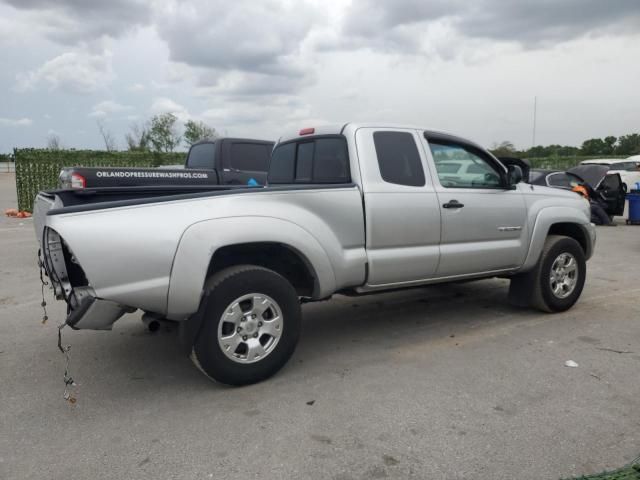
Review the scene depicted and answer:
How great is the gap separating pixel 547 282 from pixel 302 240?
9.68ft

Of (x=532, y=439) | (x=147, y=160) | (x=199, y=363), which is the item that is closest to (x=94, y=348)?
Result: (x=199, y=363)

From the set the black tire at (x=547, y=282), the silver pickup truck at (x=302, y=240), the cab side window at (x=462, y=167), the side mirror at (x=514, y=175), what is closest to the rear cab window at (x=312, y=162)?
the silver pickup truck at (x=302, y=240)

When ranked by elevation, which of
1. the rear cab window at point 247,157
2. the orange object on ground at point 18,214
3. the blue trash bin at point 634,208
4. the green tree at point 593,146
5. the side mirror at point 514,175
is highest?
the green tree at point 593,146

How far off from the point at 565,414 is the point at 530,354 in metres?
1.10

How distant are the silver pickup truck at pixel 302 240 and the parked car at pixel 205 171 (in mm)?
3178

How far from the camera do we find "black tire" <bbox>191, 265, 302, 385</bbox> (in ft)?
11.6

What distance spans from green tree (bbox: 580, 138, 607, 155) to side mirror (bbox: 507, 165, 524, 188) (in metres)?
57.8

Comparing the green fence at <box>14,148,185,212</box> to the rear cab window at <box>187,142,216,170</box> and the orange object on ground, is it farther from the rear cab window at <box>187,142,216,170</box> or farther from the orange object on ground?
the rear cab window at <box>187,142,216,170</box>

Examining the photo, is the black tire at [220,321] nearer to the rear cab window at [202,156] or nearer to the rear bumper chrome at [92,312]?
the rear bumper chrome at [92,312]

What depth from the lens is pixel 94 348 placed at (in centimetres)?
467

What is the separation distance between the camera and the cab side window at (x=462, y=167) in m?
4.85

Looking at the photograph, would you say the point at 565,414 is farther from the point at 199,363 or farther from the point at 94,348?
the point at 94,348

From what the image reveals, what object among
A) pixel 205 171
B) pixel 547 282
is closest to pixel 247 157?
pixel 205 171

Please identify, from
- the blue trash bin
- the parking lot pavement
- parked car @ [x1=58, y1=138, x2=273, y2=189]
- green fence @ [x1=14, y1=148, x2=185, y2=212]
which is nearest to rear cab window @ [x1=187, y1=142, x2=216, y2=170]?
parked car @ [x1=58, y1=138, x2=273, y2=189]
